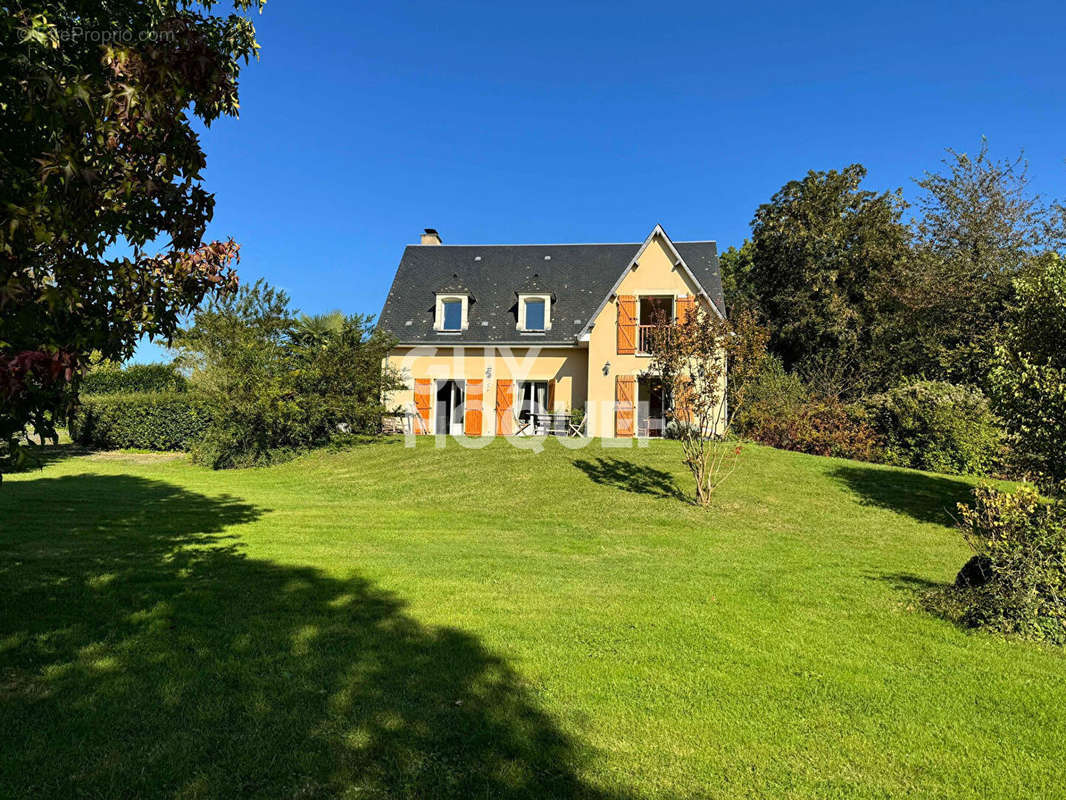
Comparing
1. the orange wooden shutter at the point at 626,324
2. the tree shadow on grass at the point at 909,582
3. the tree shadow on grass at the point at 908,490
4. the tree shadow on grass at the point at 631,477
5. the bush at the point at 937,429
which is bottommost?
the tree shadow on grass at the point at 909,582

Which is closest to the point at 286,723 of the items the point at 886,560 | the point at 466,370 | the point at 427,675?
the point at 427,675

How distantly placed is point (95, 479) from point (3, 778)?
13423mm

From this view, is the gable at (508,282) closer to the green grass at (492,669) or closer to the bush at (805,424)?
the bush at (805,424)

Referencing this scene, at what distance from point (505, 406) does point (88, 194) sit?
19.6 metres

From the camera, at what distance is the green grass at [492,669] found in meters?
2.89

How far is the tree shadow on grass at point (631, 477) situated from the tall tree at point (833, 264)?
15.8 m

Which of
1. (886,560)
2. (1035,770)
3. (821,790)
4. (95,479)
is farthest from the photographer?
(95,479)

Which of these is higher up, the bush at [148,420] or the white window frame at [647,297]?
the white window frame at [647,297]

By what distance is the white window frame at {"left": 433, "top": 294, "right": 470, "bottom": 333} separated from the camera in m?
23.4

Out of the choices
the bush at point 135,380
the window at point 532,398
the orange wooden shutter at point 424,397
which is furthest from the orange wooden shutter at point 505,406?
the bush at point 135,380

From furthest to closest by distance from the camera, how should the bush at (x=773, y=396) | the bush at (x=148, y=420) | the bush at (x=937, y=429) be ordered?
1. the bush at (x=148, y=420)
2. the bush at (x=773, y=396)
3. the bush at (x=937, y=429)

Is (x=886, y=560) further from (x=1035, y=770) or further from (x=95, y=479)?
(x=95, y=479)

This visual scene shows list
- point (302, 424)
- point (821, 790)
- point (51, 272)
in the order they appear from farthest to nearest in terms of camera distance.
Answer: point (302, 424), point (51, 272), point (821, 790)

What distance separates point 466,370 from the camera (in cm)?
2277
